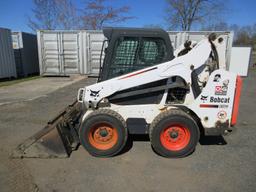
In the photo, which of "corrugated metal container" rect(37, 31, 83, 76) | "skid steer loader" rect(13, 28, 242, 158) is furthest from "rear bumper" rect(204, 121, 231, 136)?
"corrugated metal container" rect(37, 31, 83, 76)

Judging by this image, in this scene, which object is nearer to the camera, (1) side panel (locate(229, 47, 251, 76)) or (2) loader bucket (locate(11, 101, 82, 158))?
(2) loader bucket (locate(11, 101, 82, 158))

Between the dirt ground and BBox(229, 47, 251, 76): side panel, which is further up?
BBox(229, 47, 251, 76): side panel

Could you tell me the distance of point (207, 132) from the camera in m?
3.36

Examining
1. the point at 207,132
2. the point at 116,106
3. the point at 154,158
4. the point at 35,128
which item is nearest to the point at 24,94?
the point at 35,128

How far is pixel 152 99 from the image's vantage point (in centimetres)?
336

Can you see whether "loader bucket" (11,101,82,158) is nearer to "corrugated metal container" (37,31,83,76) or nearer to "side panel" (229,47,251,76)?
"corrugated metal container" (37,31,83,76)

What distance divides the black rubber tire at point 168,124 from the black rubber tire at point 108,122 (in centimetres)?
51

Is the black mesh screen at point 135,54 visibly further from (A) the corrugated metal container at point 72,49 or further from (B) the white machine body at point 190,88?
(A) the corrugated metal container at point 72,49

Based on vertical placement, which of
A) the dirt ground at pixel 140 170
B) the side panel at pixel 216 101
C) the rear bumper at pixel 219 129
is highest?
the side panel at pixel 216 101

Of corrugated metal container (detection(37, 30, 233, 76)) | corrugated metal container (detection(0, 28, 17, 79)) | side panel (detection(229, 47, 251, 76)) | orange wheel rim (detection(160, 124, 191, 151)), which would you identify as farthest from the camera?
side panel (detection(229, 47, 251, 76))

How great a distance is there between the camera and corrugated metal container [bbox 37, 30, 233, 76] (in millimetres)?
12055

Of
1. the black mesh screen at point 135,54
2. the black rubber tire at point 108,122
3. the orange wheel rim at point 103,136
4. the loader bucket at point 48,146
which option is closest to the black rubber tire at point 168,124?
the black rubber tire at point 108,122

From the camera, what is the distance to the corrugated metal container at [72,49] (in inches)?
475

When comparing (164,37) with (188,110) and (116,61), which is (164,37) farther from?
(188,110)
